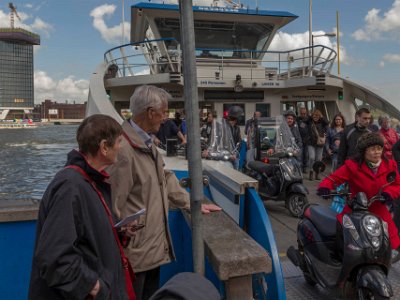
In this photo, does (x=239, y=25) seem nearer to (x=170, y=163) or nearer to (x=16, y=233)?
(x=170, y=163)

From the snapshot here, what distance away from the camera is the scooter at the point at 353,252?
2.83 meters

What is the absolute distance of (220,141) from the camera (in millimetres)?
6883

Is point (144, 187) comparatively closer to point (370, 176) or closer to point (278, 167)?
point (370, 176)

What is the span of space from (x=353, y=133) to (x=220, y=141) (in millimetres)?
2298

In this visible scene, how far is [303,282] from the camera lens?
3.78 metres

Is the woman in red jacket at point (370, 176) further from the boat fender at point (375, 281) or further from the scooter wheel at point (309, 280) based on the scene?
the scooter wheel at point (309, 280)

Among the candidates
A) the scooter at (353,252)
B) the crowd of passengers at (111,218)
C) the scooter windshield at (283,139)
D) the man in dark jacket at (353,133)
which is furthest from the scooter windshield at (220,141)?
the crowd of passengers at (111,218)

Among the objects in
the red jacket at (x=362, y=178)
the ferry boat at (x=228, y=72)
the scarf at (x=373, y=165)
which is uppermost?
the ferry boat at (x=228, y=72)

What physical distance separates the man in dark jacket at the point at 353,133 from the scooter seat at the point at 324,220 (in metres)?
1.75

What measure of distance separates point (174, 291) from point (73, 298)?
0.66 m

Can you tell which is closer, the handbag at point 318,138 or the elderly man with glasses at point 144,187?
the elderly man with glasses at point 144,187

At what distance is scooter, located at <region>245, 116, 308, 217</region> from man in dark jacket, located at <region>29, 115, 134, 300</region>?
4579 mm

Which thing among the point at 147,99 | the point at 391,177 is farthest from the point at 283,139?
the point at 147,99

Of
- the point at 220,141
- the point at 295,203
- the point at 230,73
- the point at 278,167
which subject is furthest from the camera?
the point at 230,73
